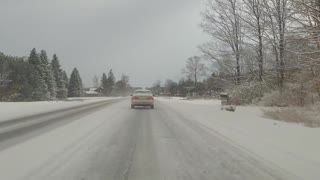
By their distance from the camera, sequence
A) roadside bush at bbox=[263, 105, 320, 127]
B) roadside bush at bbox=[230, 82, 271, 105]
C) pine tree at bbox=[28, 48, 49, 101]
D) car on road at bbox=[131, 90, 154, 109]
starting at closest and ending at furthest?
roadside bush at bbox=[263, 105, 320, 127], roadside bush at bbox=[230, 82, 271, 105], car on road at bbox=[131, 90, 154, 109], pine tree at bbox=[28, 48, 49, 101]

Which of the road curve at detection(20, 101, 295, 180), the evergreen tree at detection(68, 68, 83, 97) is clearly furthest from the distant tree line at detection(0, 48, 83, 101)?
the road curve at detection(20, 101, 295, 180)

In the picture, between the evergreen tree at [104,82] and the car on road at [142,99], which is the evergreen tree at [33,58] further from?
the evergreen tree at [104,82]

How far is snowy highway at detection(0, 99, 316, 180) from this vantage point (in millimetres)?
8180

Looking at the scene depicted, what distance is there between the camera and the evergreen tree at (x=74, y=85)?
131 m

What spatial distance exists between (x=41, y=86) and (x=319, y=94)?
68.1 metres

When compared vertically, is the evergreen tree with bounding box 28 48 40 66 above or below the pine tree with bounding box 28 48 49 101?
above

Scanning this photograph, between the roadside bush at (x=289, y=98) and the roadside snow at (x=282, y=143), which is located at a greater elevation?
the roadside bush at (x=289, y=98)

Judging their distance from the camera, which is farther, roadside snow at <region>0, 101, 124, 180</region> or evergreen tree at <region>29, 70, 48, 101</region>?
evergreen tree at <region>29, 70, 48, 101</region>

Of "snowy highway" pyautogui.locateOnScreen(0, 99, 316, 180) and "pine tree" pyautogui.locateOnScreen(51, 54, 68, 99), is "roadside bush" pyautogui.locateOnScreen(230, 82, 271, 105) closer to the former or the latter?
"snowy highway" pyautogui.locateOnScreen(0, 99, 316, 180)

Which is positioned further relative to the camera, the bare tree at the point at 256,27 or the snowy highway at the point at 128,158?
the bare tree at the point at 256,27

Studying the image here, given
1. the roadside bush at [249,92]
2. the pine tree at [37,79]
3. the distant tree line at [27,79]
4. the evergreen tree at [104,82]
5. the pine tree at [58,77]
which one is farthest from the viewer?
the evergreen tree at [104,82]

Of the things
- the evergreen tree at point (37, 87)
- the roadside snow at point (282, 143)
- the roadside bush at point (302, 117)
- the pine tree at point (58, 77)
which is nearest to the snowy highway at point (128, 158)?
the roadside snow at point (282, 143)

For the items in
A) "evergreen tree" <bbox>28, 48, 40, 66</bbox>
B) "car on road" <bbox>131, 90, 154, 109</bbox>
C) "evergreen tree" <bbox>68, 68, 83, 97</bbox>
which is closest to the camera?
"car on road" <bbox>131, 90, 154, 109</bbox>

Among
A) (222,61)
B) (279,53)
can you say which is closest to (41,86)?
(222,61)
